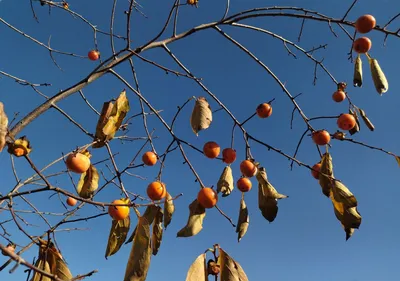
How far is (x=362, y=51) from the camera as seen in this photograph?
5.78 feet

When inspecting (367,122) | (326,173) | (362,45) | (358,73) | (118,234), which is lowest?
(118,234)

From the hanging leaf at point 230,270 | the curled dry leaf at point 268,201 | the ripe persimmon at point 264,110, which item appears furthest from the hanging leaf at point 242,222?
the ripe persimmon at point 264,110

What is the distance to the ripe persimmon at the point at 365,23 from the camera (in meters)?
1.50

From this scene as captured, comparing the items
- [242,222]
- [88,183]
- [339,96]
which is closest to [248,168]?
[242,222]

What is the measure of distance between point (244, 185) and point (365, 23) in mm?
883

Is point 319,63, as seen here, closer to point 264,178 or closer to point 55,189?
point 264,178

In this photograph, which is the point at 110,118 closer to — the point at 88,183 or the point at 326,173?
the point at 88,183

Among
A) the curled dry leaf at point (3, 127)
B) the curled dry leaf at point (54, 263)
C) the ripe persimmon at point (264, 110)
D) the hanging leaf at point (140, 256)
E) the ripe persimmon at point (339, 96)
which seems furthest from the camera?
the ripe persimmon at point (339, 96)

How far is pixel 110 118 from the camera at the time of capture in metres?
1.44

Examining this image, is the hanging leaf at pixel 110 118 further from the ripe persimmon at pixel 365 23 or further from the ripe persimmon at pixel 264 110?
the ripe persimmon at pixel 365 23

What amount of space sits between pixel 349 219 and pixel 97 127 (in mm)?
1066

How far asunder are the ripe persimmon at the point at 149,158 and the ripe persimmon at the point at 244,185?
16.8 inches

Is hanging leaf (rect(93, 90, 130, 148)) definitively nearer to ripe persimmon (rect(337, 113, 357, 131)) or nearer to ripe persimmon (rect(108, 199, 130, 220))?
ripe persimmon (rect(108, 199, 130, 220))

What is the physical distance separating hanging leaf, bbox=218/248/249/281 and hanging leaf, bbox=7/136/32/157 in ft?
2.46
